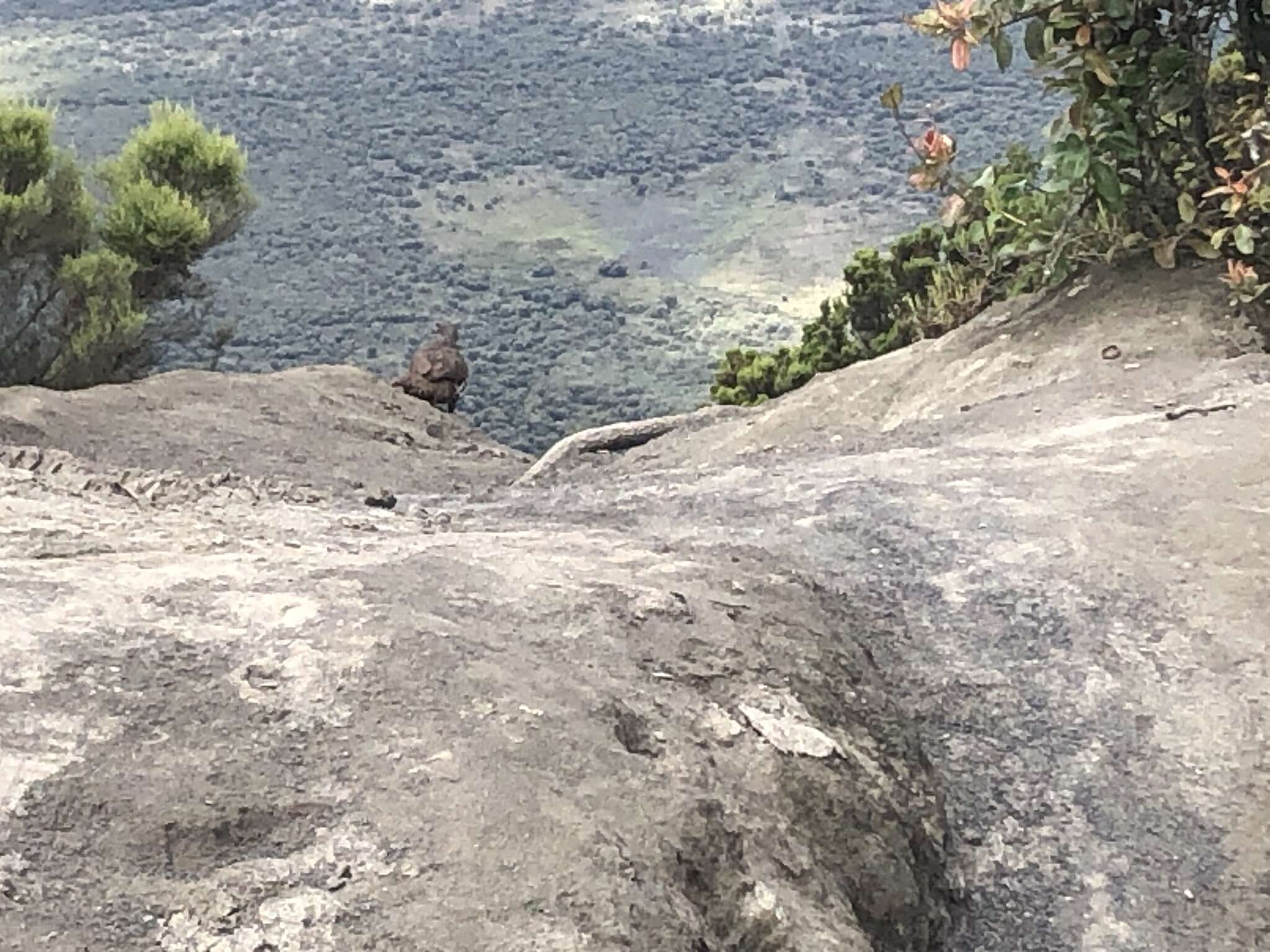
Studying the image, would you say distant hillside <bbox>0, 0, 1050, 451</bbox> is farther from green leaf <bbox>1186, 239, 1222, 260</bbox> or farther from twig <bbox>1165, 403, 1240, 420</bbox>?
twig <bbox>1165, 403, 1240, 420</bbox>

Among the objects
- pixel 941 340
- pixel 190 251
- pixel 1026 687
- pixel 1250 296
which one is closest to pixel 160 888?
pixel 1026 687

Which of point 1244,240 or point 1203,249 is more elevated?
point 1244,240

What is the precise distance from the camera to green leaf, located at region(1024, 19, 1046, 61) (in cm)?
723

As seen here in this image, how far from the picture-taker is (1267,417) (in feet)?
18.1

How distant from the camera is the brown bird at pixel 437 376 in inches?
567

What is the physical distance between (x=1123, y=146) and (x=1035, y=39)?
71 cm

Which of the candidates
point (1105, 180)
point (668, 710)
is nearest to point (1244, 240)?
point (1105, 180)

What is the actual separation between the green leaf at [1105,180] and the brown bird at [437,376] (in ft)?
27.2

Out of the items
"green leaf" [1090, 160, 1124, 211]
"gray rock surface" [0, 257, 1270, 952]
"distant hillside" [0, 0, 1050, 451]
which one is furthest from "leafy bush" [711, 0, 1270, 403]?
"distant hillside" [0, 0, 1050, 451]

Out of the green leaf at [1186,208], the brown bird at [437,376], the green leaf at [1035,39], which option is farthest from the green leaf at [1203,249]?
the brown bird at [437,376]

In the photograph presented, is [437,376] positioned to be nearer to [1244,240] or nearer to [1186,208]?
[1186,208]

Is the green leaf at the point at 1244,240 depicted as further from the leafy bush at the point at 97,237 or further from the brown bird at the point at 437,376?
the leafy bush at the point at 97,237

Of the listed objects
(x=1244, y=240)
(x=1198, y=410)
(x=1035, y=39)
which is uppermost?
(x=1035, y=39)

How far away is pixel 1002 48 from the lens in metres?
7.04
